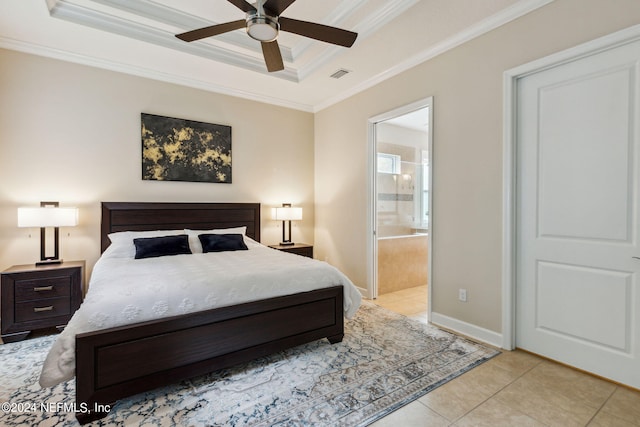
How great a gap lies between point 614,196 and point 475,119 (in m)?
1.19

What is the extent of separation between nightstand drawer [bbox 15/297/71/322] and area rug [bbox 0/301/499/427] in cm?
22

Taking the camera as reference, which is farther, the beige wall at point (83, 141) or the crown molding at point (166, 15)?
the beige wall at point (83, 141)

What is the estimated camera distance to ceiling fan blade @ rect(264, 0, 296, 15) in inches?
75.1

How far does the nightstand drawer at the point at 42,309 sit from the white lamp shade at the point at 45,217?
711mm

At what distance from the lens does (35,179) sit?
10.5 ft

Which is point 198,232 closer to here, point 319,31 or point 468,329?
point 319,31

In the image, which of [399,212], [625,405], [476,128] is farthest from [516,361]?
[399,212]

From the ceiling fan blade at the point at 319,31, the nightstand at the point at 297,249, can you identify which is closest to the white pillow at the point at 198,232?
the nightstand at the point at 297,249

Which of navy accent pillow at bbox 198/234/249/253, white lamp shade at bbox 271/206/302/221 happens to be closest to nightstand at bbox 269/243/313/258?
white lamp shade at bbox 271/206/302/221

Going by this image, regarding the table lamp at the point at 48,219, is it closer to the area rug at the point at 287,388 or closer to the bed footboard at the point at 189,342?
the area rug at the point at 287,388

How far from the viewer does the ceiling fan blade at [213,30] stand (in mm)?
2113

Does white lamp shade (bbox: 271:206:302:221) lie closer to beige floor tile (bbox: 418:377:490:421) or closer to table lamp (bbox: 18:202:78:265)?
table lamp (bbox: 18:202:78:265)

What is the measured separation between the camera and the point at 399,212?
5031 millimetres

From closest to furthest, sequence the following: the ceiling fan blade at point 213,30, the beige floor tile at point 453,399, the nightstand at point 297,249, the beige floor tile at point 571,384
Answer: the beige floor tile at point 453,399
the beige floor tile at point 571,384
the ceiling fan blade at point 213,30
the nightstand at point 297,249
